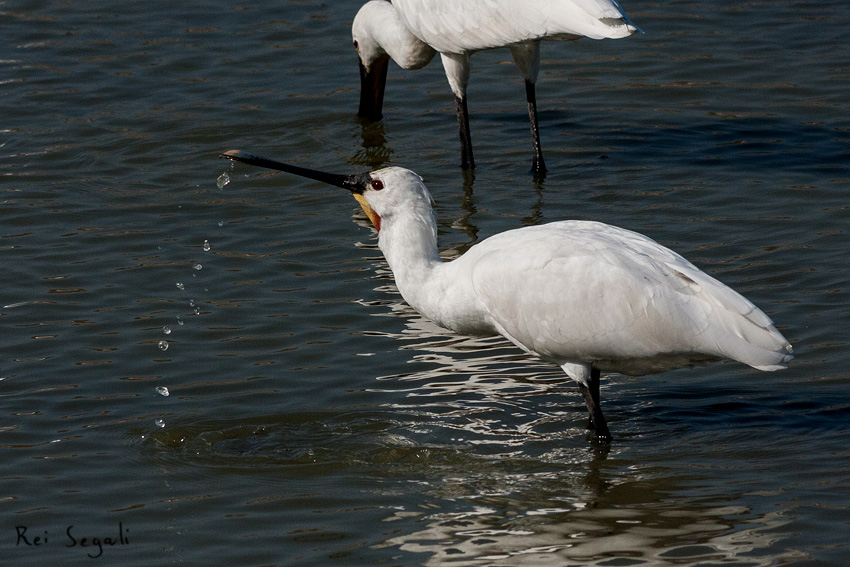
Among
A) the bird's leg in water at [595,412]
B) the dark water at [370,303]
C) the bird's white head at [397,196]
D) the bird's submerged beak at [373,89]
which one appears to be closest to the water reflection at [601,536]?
the dark water at [370,303]

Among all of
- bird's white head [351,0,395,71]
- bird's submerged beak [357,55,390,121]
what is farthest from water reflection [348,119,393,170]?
bird's white head [351,0,395,71]

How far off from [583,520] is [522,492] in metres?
0.35

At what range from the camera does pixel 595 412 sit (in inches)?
255

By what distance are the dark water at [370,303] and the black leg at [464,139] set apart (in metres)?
0.18

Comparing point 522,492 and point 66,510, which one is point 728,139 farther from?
point 66,510

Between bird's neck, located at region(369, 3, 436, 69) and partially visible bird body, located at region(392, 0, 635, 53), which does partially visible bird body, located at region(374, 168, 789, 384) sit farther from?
bird's neck, located at region(369, 3, 436, 69)

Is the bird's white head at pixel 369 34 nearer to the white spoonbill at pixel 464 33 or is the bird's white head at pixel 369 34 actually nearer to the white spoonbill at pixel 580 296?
the white spoonbill at pixel 464 33

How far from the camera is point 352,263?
9.15 metres

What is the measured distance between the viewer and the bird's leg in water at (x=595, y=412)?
6473 mm

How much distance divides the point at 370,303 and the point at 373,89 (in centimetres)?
448

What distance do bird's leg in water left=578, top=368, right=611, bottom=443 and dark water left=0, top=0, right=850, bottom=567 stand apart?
0.38 ft

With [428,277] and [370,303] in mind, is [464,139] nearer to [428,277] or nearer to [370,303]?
[370,303]

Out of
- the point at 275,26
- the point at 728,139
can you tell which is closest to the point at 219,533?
the point at 728,139

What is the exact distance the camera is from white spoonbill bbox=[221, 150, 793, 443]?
6141 millimetres
